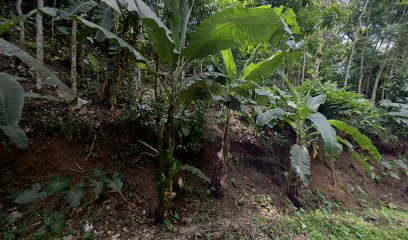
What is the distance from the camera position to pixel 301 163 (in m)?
2.87

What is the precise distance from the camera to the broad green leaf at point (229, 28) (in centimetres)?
216

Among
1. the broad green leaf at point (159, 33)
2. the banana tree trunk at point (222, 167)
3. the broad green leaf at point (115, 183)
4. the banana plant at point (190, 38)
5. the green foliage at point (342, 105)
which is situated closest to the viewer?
the broad green leaf at point (159, 33)

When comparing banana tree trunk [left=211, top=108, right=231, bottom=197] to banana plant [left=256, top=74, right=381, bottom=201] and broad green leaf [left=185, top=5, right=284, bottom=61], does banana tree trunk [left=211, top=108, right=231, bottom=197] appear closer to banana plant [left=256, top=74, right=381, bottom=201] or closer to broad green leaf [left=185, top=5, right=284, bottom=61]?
banana plant [left=256, top=74, right=381, bottom=201]

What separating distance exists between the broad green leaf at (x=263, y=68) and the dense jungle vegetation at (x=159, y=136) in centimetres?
2

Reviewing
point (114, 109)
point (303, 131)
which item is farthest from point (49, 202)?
point (303, 131)

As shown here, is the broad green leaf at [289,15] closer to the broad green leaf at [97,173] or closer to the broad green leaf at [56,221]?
the broad green leaf at [97,173]

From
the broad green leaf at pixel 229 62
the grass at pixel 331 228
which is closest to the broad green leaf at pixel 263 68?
the broad green leaf at pixel 229 62

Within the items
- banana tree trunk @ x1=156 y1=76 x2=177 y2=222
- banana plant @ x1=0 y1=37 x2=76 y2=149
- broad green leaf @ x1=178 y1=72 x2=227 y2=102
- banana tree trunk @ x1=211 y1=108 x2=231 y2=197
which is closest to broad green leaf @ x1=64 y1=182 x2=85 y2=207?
banana plant @ x1=0 y1=37 x2=76 y2=149

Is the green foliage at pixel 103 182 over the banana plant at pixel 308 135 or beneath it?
beneath

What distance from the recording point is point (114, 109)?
3.17 meters

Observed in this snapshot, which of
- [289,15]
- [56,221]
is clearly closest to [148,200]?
[56,221]

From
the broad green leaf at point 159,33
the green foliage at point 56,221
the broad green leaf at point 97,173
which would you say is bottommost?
the green foliage at point 56,221

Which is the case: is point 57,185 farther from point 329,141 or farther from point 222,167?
point 329,141

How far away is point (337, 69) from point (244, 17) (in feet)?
Result: 26.5
